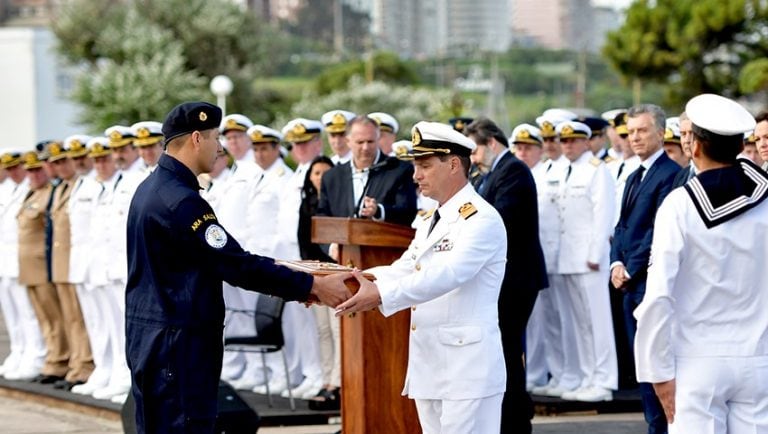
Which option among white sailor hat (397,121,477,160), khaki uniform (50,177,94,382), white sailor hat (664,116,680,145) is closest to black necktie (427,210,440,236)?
white sailor hat (397,121,477,160)

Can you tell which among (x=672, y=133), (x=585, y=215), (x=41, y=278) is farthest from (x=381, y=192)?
(x=41, y=278)

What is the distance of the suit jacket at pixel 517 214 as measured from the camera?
8.38m

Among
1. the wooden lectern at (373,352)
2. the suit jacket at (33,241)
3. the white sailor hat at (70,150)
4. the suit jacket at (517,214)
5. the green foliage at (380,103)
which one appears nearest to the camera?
the wooden lectern at (373,352)

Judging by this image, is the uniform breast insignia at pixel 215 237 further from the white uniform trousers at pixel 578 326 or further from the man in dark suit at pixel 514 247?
the white uniform trousers at pixel 578 326

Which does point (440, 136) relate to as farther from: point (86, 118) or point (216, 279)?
point (86, 118)

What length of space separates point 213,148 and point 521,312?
325 cm

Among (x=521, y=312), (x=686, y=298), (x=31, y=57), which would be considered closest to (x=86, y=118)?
(x=31, y=57)

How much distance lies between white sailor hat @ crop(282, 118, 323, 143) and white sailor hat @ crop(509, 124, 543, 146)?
1.70m

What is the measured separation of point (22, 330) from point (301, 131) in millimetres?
3724

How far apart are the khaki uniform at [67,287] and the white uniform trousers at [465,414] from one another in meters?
6.42

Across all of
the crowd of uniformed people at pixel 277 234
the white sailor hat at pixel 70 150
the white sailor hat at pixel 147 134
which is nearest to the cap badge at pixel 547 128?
the crowd of uniformed people at pixel 277 234

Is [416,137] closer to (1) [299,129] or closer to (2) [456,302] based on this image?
(2) [456,302]

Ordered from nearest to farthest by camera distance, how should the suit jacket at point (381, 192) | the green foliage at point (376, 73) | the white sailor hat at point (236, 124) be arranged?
1. the suit jacket at point (381, 192)
2. the white sailor hat at point (236, 124)
3. the green foliage at point (376, 73)

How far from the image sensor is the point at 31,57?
63.0 meters
